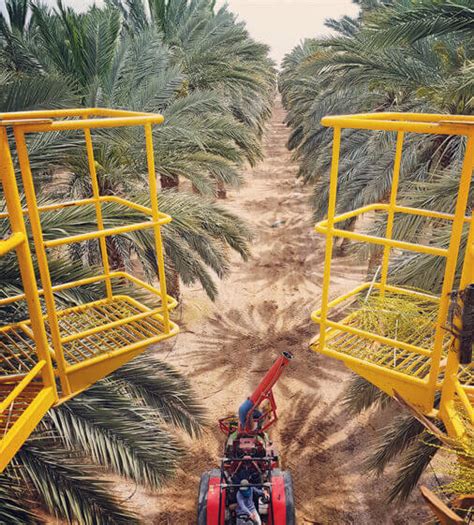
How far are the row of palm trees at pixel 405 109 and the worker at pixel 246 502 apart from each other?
1.54 m

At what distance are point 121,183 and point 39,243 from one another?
608 centimetres

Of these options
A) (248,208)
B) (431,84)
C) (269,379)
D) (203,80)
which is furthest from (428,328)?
(248,208)

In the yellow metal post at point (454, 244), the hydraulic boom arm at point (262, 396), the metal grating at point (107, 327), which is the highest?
the yellow metal post at point (454, 244)

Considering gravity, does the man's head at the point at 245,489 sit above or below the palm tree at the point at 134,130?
below

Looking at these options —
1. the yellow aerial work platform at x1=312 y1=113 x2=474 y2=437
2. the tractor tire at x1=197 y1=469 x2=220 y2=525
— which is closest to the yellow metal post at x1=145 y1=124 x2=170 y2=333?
the yellow aerial work platform at x1=312 y1=113 x2=474 y2=437

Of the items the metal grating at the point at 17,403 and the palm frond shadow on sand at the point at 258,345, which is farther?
the palm frond shadow on sand at the point at 258,345

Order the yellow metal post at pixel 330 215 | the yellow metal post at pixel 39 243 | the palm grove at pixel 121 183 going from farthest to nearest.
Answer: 1. the palm grove at pixel 121 183
2. the yellow metal post at pixel 330 215
3. the yellow metal post at pixel 39 243

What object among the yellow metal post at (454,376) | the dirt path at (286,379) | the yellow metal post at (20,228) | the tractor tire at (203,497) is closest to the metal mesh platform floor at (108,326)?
the yellow metal post at (20,228)

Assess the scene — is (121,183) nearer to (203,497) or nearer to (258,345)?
(258,345)

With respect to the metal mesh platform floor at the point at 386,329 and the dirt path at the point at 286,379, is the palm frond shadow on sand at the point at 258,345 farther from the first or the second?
the metal mesh platform floor at the point at 386,329

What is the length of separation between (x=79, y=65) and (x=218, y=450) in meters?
7.09

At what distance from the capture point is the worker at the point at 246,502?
19.7 feet

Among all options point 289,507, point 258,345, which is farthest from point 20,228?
point 258,345

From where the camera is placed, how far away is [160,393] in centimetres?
606
